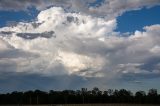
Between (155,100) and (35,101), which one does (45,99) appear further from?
(155,100)

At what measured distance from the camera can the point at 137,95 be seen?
181m

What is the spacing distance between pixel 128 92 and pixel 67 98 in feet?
118

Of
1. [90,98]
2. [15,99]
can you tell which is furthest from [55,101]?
[15,99]

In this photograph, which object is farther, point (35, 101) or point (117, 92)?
point (117, 92)

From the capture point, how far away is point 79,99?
17288cm

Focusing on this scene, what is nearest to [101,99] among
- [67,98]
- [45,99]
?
[67,98]

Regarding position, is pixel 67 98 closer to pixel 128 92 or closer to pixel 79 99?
pixel 79 99

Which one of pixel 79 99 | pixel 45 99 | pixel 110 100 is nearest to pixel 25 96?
pixel 45 99

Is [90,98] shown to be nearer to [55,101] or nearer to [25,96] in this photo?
[55,101]

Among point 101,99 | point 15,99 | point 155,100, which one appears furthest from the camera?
point 15,99

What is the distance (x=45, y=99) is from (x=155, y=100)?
52515 millimetres

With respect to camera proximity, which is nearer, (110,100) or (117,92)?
(110,100)

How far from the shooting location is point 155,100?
532ft

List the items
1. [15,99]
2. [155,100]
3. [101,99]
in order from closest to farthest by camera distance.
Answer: [155,100], [101,99], [15,99]
